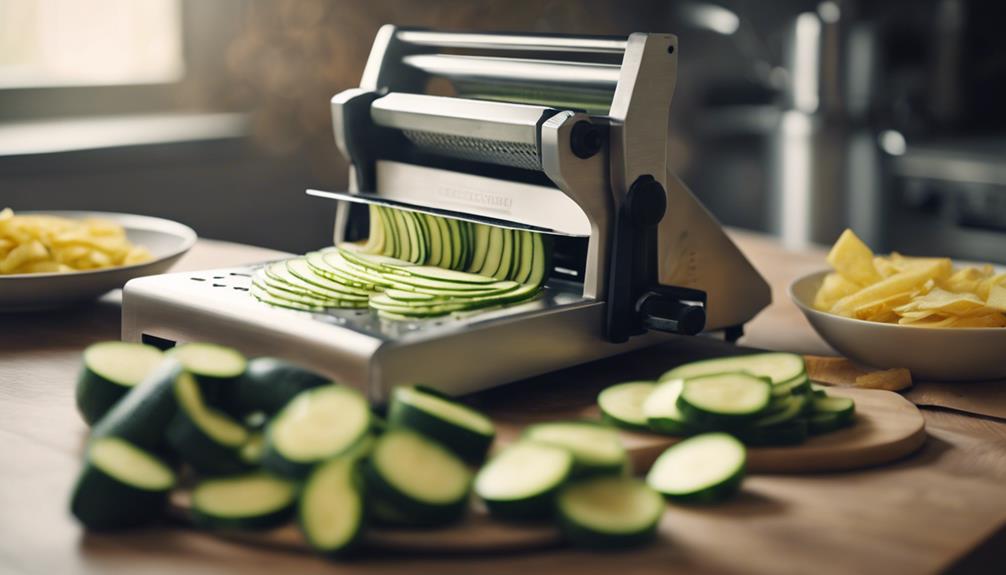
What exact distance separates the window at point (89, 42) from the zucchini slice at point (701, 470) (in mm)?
2687

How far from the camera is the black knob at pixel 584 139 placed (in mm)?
1324

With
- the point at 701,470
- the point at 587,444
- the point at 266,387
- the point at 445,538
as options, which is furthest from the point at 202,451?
the point at 701,470

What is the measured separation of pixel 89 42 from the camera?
337cm

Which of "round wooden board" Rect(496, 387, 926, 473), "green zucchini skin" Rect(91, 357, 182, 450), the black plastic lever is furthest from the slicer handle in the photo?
"green zucchini skin" Rect(91, 357, 182, 450)

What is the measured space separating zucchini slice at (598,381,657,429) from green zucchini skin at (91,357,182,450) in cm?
43

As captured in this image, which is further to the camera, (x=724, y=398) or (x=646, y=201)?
(x=646, y=201)

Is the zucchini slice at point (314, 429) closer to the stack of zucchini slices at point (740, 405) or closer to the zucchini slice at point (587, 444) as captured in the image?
the zucchini slice at point (587, 444)

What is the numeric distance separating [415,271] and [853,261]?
58cm

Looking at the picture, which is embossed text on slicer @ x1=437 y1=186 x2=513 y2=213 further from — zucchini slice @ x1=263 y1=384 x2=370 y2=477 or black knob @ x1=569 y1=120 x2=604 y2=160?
zucchini slice @ x1=263 y1=384 x2=370 y2=477

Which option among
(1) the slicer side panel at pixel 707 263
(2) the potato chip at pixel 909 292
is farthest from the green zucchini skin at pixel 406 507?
(2) the potato chip at pixel 909 292

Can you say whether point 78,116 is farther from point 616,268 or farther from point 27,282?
point 616,268

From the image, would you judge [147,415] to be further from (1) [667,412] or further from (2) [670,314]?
(2) [670,314]

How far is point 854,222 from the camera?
3695mm

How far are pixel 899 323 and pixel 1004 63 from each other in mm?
3043
